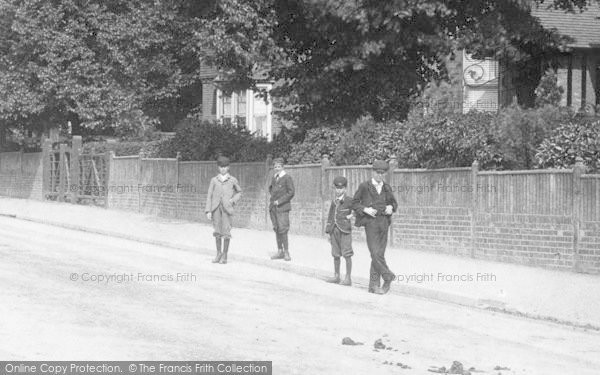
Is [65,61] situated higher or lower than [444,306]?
higher

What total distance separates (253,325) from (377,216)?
4.33m

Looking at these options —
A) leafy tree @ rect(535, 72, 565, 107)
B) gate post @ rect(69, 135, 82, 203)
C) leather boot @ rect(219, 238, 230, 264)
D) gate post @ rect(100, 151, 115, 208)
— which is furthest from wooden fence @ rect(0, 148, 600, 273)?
gate post @ rect(69, 135, 82, 203)

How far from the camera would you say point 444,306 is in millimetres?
14203

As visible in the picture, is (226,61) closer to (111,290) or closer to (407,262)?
(407,262)

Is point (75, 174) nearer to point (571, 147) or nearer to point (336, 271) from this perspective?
point (336, 271)

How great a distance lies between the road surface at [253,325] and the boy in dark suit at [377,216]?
364mm

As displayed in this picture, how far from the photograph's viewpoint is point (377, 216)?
15500mm

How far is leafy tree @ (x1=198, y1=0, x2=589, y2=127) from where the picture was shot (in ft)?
74.1

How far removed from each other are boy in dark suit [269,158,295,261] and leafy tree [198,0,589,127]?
3983 millimetres

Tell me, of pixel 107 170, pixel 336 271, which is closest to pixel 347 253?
pixel 336 271

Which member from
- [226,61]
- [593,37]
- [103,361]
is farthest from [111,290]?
[593,37]

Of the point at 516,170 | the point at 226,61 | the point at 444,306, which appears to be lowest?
the point at 444,306

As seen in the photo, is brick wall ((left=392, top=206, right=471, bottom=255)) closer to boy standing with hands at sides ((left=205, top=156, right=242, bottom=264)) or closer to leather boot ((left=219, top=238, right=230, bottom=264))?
boy standing with hands at sides ((left=205, top=156, right=242, bottom=264))

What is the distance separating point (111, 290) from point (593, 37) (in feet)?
73.1
